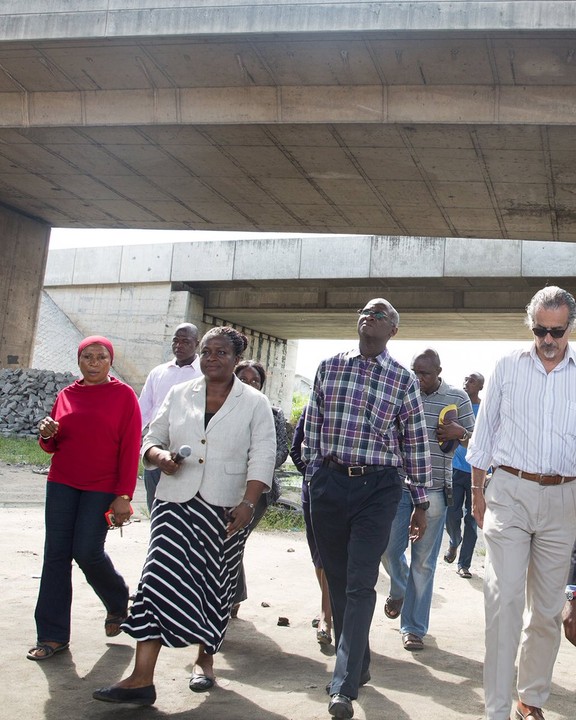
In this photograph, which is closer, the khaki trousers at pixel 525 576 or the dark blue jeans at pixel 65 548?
the khaki trousers at pixel 525 576

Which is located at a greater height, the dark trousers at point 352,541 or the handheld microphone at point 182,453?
the handheld microphone at point 182,453

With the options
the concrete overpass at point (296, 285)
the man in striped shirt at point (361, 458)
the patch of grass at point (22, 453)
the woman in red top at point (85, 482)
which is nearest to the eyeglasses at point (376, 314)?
the man in striped shirt at point (361, 458)

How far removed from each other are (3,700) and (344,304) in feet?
83.0

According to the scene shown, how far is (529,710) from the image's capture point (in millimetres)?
4121

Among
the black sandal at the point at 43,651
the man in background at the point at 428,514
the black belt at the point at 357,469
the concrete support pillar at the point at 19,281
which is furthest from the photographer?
the concrete support pillar at the point at 19,281

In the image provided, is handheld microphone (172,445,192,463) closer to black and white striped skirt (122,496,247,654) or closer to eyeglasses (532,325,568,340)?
Result: black and white striped skirt (122,496,247,654)

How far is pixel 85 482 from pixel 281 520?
6466 millimetres

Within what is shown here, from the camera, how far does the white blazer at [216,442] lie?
15.0 feet

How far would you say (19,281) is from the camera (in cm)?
2180

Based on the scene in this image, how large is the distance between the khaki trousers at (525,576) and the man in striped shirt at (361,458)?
0.62 metres

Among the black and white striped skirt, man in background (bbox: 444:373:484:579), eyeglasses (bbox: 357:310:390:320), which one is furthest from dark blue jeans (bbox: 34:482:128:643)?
man in background (bbox: 444:373:484:579)

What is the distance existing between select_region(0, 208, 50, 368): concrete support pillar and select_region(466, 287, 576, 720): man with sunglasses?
18946 millimetres

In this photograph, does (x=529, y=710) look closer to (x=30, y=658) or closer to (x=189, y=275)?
(x=30, y=658)

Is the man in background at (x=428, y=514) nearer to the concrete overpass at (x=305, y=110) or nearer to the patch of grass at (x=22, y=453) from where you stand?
the concrete overpass at (x=305, y=110)
